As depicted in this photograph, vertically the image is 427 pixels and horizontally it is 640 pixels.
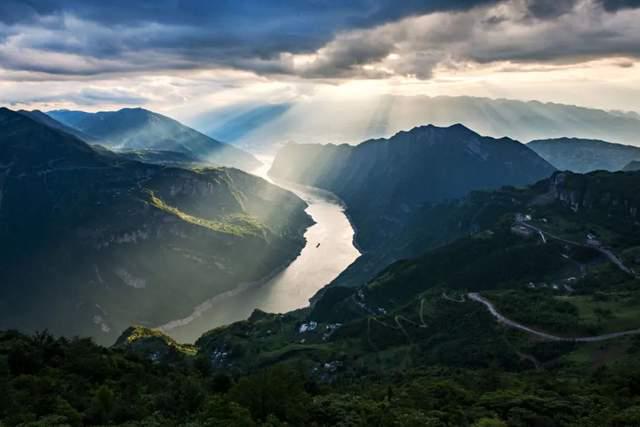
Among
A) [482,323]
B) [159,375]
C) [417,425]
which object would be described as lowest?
[482,323]

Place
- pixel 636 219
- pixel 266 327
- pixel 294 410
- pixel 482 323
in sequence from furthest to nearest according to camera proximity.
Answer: pixel 636 219 → pixel 266 327 → pixel 482 323 → pixel 294 410

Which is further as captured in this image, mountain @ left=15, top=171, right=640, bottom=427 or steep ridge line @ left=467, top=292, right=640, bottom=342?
steep ridge line @ left=467, top=292, right=640, bottom=342

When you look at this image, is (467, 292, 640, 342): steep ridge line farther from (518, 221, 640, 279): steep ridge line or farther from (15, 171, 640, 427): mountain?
(518, 221, 640, 279): steep ridge line

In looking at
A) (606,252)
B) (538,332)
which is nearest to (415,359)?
(538,332)

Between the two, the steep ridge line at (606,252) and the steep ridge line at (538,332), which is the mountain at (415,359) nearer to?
the steep ridge line at (538,332)

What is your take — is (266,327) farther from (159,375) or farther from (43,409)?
(43,409)

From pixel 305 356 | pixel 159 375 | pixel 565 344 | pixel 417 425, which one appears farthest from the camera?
pixel 305 356

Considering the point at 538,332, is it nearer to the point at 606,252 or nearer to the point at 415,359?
the point at 415,359

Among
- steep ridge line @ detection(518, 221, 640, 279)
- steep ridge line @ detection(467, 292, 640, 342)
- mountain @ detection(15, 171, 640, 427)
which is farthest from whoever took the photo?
steep ridge line @ detection(518, 221, 640, 279)

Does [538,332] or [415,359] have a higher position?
[538,332]

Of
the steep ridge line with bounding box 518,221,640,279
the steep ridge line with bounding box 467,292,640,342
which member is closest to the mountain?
the steep ridge line with bounding box 467,292,640,342

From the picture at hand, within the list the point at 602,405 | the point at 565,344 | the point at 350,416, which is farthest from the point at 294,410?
the point at 565,344
